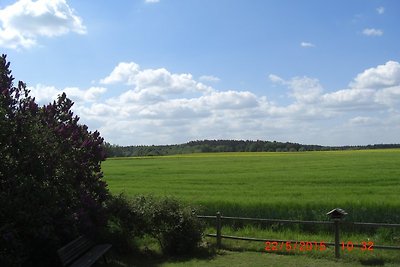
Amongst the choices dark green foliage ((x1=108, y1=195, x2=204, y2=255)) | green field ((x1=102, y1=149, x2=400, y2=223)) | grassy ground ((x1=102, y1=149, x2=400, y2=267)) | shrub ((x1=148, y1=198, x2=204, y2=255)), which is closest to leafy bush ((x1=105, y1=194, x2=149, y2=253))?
dark green foliage ((x1=108, y1=195, x2=204, y2=255))

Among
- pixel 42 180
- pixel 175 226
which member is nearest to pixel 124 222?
pixel 175 226

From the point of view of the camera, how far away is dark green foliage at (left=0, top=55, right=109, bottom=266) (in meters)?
8.21

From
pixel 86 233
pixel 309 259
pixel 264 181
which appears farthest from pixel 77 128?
pixel 264 181

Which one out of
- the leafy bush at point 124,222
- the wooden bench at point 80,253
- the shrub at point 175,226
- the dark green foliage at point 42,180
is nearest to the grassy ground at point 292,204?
the shrub at point 175,226

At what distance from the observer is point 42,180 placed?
900cm

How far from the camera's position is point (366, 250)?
1143cm

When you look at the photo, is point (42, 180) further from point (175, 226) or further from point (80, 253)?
point (175, 226)

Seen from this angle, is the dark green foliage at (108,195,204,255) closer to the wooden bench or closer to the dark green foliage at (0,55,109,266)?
the dark green foliage at (0,55,109,266)

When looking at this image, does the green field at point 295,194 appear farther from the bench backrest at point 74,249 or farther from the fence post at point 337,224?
the bench backrest at point 74,249

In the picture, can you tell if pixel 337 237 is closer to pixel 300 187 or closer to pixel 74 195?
pixel 74 195

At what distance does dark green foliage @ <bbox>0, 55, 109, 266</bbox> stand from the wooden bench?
9.2 inches

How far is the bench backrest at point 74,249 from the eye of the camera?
347 inches

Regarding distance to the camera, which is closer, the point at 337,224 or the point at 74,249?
the point at 74,249

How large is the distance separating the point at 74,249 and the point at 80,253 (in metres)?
0.33
